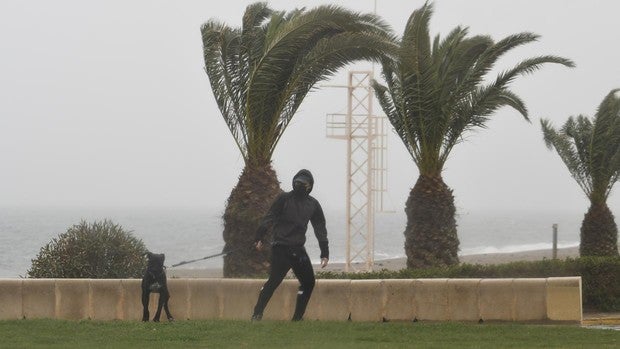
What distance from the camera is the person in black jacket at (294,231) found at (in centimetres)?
1294

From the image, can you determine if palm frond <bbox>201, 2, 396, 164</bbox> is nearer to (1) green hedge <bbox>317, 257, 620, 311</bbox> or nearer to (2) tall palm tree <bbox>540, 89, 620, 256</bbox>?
(1) green hedge <bbox>317, 257, 620, 311</bbox>

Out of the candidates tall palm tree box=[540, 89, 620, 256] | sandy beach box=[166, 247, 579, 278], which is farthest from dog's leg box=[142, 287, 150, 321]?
sandy beach box=[166, 247, 579, 278]

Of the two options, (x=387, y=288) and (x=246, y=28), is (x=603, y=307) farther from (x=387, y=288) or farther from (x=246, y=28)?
(x=246, y=28)

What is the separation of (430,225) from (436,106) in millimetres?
2384

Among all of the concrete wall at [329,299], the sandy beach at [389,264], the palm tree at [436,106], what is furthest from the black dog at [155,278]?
the sandy beach at [389,264]

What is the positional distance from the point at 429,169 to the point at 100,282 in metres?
10.2

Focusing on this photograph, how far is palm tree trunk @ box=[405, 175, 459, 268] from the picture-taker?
75.6 ft

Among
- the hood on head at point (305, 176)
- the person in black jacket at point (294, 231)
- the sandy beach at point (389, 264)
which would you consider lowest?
the sandy beach at point (389, 264)

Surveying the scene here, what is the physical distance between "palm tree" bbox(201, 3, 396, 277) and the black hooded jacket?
7338 millimetres

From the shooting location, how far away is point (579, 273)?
62.7ft

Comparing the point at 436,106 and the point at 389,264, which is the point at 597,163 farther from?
the point at 389,264

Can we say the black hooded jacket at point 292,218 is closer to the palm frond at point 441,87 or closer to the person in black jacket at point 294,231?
the person in black jacket at point 294,231

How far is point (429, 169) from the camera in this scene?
23.5 m

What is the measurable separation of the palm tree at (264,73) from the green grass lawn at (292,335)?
771 centimetres
